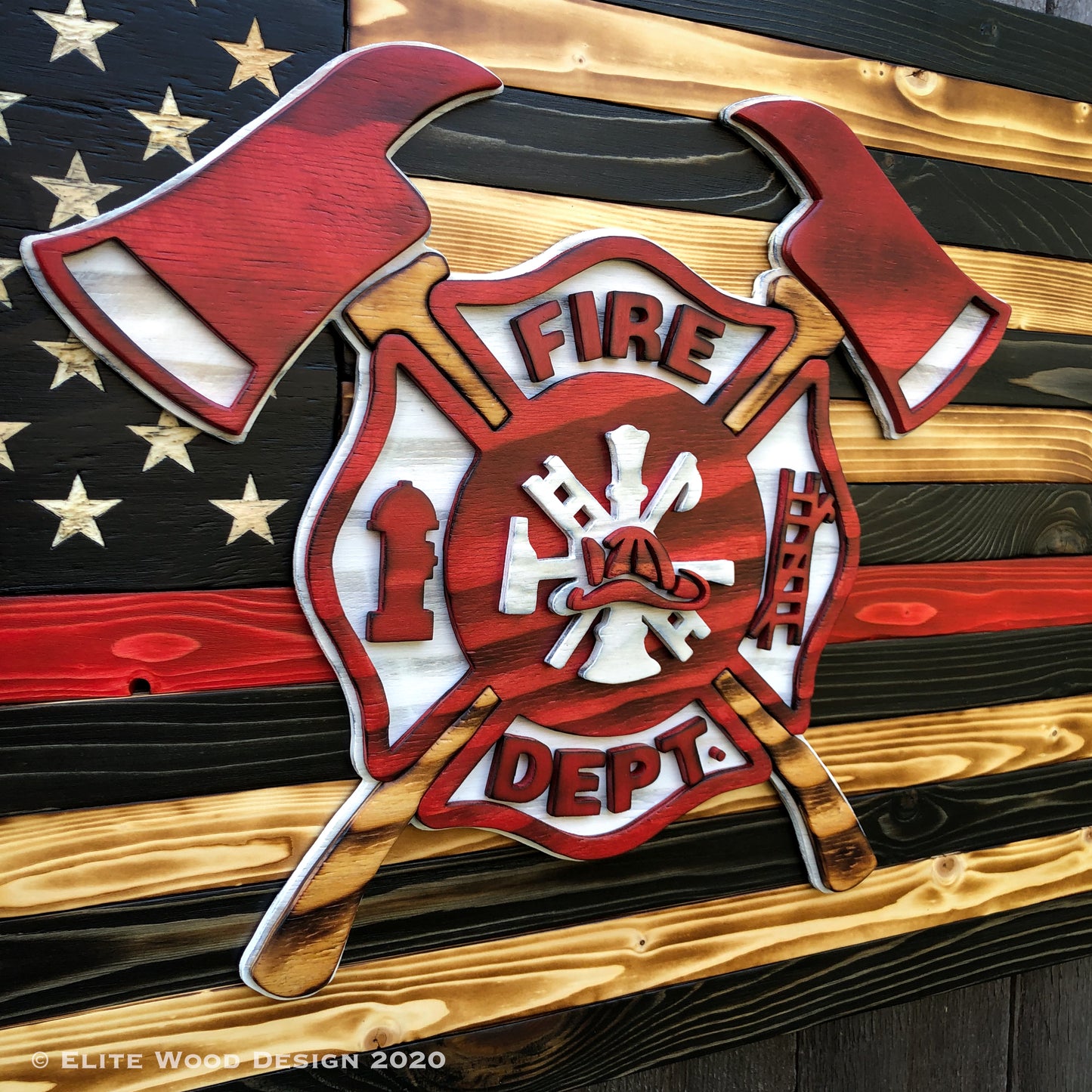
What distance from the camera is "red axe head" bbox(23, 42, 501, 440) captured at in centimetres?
72

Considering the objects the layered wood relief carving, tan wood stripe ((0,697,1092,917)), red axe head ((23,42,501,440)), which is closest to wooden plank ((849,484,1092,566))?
the layered wood relief carving

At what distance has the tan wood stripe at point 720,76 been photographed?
0.84 meters

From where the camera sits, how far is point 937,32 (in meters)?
1.07

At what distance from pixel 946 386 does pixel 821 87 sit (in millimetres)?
369

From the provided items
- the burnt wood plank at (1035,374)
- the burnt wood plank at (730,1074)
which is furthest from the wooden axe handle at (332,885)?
the burnt wood plank at (1035,374)

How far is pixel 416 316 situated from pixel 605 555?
0.94 feet

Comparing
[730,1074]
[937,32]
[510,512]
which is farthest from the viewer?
[730,1074]

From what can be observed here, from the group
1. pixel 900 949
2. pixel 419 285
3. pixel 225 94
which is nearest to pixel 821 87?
pixel 419 285

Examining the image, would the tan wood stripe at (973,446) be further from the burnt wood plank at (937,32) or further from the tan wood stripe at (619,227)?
the burnt wood plank at (937,32)

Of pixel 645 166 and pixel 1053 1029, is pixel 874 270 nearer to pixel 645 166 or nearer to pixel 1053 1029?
pixel 645 166

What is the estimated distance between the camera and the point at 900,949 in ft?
3.68

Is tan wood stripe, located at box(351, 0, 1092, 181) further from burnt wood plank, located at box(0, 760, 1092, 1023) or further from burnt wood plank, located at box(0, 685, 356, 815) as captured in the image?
burnt wood plank, located at box(0, 760, 1092, 1023)

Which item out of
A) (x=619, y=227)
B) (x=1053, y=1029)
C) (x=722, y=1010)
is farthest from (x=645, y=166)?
(x=1053, y=1029)

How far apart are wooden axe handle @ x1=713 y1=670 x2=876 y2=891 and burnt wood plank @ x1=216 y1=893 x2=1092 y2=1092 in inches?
4.7
